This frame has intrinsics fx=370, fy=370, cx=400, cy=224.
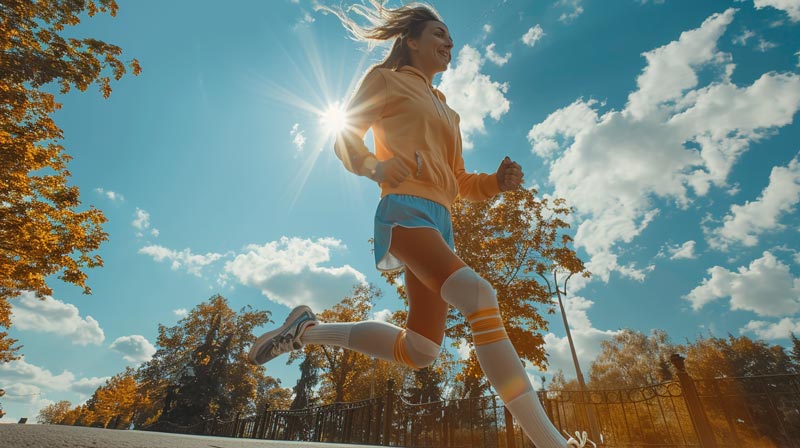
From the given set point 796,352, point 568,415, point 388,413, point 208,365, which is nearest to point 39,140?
point 388,413

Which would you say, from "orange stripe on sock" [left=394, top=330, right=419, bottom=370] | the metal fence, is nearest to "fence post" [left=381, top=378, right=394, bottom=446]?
the metal fence

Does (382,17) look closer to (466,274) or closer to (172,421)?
(466,274)

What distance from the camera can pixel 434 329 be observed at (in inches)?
81.8

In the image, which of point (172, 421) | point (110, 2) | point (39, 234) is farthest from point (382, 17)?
point (172, 421)

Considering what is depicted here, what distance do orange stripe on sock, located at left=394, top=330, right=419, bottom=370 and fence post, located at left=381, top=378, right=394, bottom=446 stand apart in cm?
699

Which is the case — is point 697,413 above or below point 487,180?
below

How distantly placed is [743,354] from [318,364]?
44.6 metres

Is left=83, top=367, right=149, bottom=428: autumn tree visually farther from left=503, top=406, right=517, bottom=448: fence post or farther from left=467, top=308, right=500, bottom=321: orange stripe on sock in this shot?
left=467, top=308, right=500, bottom=321: orange stripe on sock

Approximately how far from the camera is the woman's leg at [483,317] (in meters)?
1.37

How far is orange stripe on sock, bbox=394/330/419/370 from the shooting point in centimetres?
207

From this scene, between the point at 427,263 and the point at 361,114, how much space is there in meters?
1.03

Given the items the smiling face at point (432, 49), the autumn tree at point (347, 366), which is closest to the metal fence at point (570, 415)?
the smiling face at point (432, 49)

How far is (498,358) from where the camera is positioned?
1460 mm

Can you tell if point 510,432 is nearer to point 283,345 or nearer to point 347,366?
point 283,345
